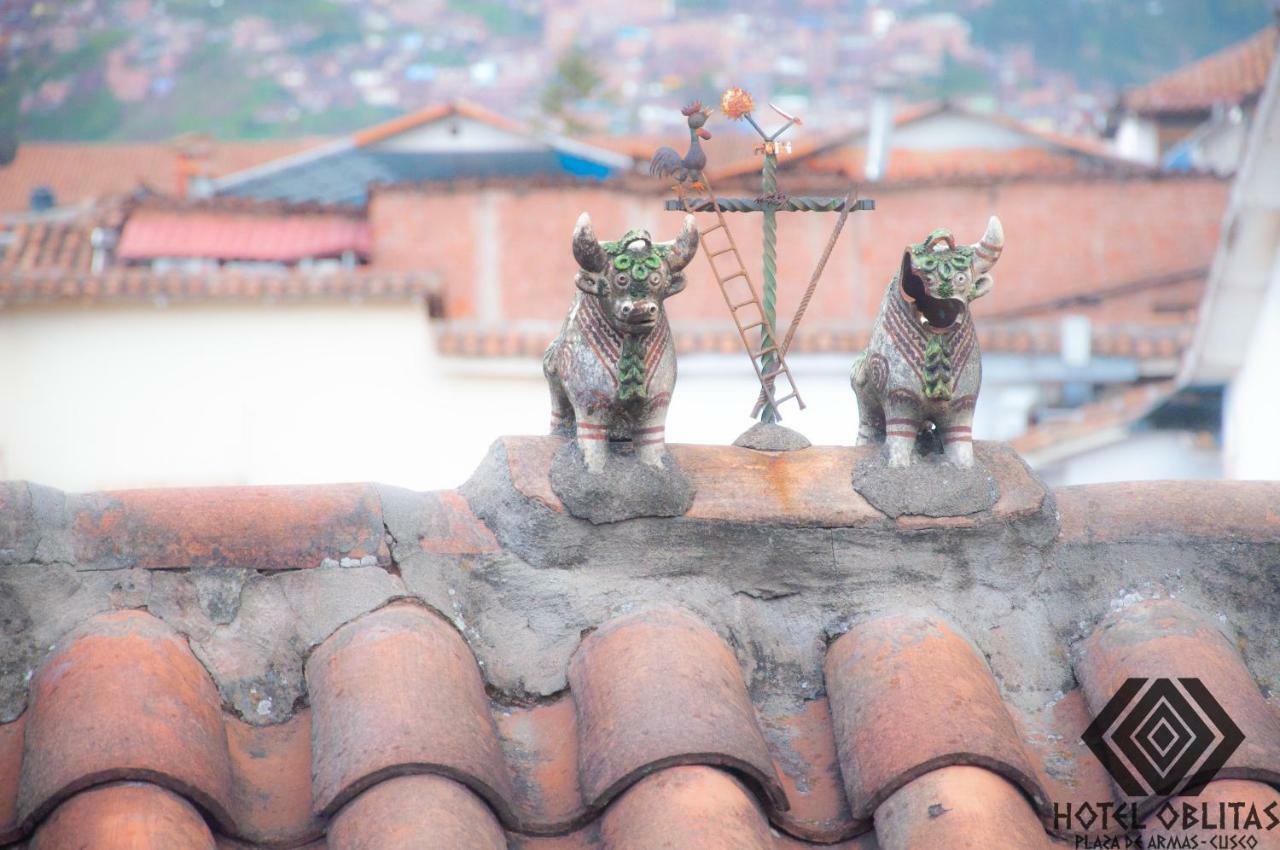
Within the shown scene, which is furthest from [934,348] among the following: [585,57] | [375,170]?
[585,57]

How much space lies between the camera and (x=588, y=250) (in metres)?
5.46

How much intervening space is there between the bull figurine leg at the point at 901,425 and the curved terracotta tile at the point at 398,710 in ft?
4.79

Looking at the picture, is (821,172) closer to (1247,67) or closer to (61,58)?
(1247,67)

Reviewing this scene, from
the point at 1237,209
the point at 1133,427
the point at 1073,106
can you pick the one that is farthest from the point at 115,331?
the point at 1073,106

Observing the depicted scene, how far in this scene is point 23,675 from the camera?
4.93m

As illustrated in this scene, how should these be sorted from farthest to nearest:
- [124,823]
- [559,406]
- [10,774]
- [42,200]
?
[42,200], [559,406], [10,774], [124,823]

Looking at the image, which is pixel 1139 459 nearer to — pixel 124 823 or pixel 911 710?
pixel 911 710

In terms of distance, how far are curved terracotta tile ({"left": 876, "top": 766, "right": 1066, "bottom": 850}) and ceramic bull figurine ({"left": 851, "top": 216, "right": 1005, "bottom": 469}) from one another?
1.25 meters

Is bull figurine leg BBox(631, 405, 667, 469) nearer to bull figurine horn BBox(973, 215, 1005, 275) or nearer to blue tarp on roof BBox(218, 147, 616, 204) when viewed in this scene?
bull figurine horn BBox(973, 215, 1005, 275)

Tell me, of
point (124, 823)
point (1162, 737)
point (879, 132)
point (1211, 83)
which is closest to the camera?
point (124, 823)

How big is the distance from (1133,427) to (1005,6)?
129ft

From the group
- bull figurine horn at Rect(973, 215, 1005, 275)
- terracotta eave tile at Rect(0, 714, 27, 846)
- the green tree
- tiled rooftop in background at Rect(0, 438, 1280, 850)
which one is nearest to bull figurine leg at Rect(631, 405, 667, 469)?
tiled rooftop in background at Rect(0, 438, 1280, 850)

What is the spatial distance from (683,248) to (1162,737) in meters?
1.91

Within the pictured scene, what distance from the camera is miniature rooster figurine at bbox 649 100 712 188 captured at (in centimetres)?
617
